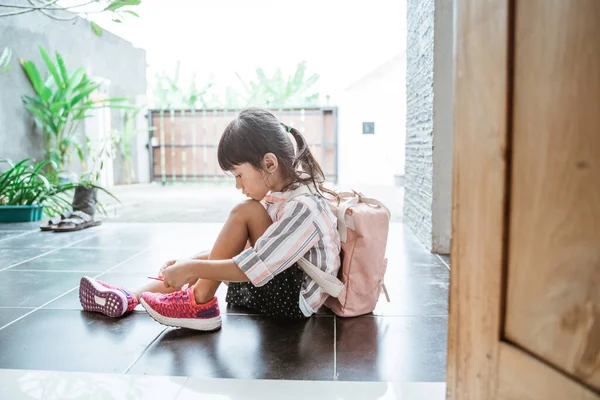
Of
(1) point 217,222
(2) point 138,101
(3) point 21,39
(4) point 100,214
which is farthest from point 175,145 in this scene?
(1) point 217,222

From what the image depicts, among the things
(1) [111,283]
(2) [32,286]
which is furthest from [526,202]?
(2) [32,286]

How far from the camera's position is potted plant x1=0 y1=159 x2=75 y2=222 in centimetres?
348

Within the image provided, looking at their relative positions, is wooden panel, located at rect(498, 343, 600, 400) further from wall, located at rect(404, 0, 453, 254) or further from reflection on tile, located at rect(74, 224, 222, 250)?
reflection on tile, located at rect(74, 224, 222, 250)

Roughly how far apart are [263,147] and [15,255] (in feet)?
5.53

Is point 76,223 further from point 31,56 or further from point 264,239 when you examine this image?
point 31,56

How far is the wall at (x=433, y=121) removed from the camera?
2.37 metres

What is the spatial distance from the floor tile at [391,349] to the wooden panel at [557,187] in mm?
521

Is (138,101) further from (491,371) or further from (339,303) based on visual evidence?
(491,371)

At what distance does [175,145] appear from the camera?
309 inches

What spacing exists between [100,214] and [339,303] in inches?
120

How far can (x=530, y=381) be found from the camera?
2.15 feet

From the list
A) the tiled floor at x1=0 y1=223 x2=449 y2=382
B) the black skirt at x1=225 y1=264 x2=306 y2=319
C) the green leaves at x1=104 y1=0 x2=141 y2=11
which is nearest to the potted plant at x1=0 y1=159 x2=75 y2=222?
the tiled floor at x1=0 y1=223 x2=449 y2=382

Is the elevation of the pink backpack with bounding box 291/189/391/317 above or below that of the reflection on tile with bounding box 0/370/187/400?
above

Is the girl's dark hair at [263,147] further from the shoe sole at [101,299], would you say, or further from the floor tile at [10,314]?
the floor tile at [10,314]
